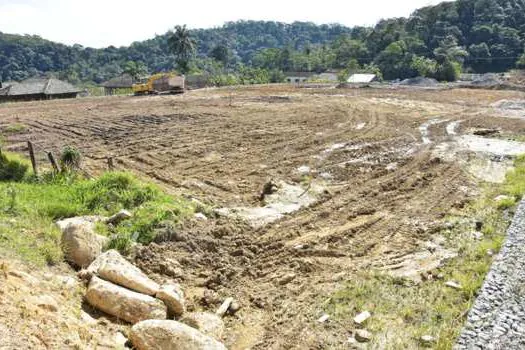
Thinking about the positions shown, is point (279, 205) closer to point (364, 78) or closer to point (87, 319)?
point (87, 319)

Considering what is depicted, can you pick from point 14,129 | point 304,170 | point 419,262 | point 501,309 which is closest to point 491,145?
point 304,170

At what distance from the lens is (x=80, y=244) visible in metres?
7.50

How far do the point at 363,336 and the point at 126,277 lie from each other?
11.2 feet

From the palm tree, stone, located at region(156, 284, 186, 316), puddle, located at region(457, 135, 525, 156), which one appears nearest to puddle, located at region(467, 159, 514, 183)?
puddle, located at region(457, 135, 525, 156)

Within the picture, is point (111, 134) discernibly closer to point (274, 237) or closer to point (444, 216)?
point (274, 237)

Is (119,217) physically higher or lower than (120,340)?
higher

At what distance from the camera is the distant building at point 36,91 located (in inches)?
1460

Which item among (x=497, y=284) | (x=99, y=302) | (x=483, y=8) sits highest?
(x=483, y=8)

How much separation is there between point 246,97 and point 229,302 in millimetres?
25585

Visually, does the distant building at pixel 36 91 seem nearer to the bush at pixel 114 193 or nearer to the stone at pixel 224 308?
the bush at pixel 114 193

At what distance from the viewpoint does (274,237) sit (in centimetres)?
924

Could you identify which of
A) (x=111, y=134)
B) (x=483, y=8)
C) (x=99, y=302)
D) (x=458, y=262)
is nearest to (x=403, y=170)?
(x=458, y=262)

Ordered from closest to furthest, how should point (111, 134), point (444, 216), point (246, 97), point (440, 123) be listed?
point (444, 216)
point (111, 134)
point (440, 123)
point (246, 97)

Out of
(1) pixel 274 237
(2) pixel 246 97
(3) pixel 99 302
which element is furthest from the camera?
(2) pixel 246 97
